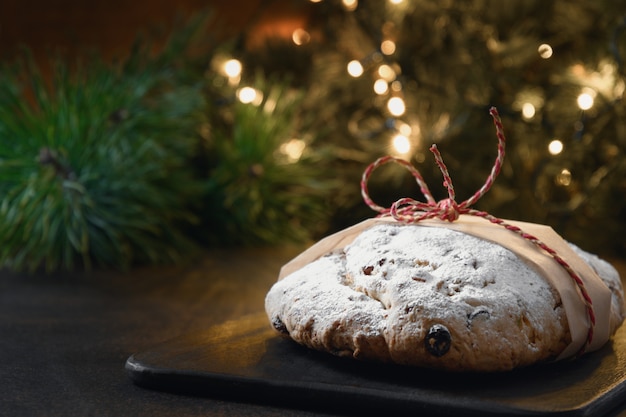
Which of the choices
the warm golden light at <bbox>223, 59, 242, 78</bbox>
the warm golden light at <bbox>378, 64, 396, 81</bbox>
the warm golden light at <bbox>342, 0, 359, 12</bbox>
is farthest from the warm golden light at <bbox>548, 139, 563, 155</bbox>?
the warm golden light at <bbox>223, 59, 242, 78</bbox>

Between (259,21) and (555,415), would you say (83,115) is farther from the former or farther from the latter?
(555,415)

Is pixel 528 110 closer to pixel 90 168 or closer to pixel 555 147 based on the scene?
pixel 555 147

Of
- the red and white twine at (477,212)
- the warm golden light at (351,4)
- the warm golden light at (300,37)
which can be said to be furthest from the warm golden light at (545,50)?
the red and white twine at (477,212)

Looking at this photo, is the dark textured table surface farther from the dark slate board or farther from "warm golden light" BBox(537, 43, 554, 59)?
"warm golden light" BBox(537, 43, 554, 59)

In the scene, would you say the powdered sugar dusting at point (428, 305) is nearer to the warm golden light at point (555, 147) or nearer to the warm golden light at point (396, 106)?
the warm golden light at point (555, 147)

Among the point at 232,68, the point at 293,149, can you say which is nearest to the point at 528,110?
the point at 293,149
